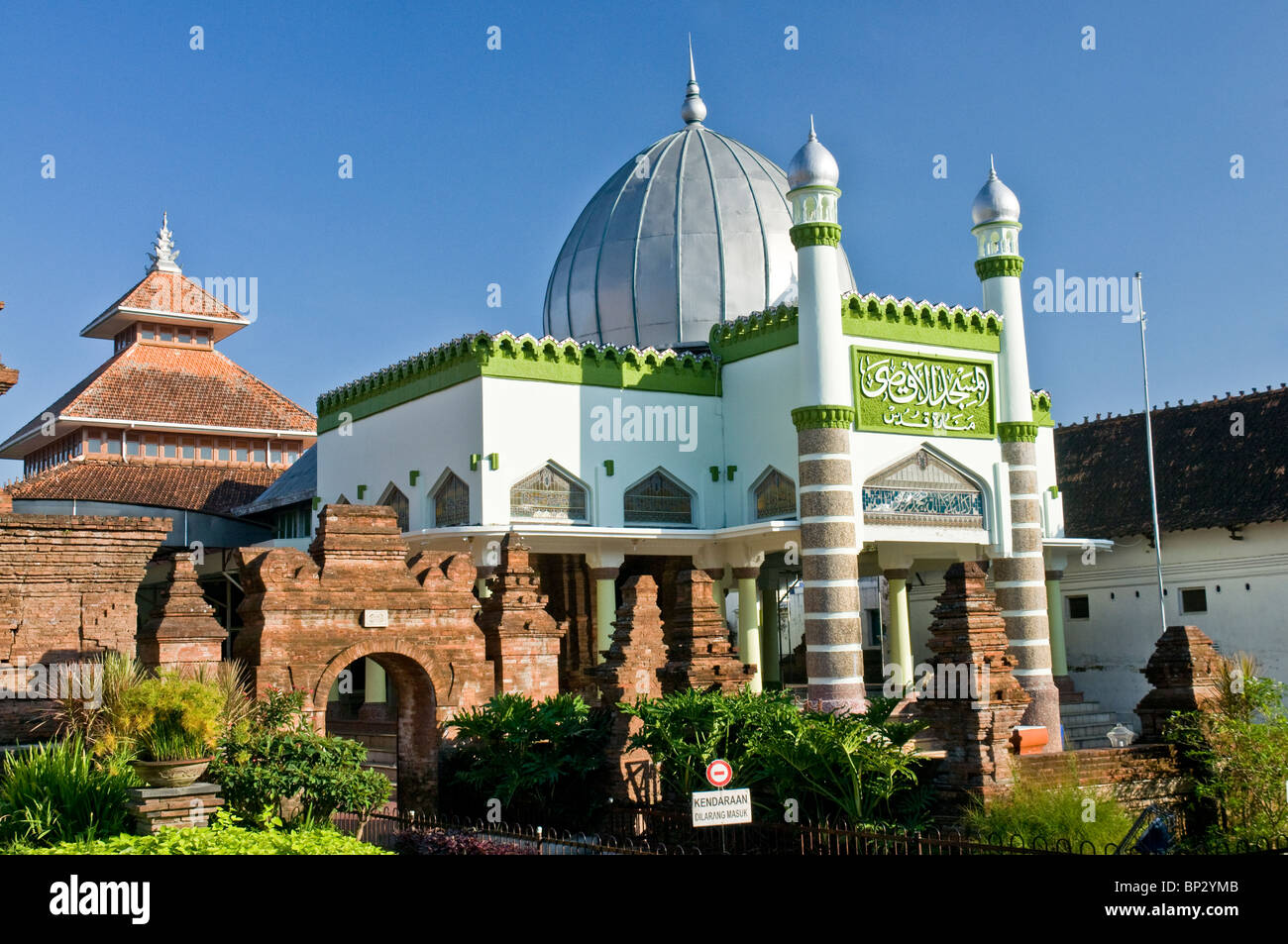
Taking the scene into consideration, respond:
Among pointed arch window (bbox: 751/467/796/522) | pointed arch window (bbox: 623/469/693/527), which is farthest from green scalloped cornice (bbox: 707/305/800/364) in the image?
pointed arch window (bbox: 623/469/693/527)

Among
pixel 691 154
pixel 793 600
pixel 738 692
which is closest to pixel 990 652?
pixel 738 692

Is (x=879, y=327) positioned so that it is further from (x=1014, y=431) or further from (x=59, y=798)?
(x=59, y=798)

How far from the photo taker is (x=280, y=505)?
32906 millimetres

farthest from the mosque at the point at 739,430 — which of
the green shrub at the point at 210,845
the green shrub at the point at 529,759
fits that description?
the green shrub at the point at 210,845

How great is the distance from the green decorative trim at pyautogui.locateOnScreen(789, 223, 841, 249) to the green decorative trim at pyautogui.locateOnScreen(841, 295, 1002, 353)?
4.21ft

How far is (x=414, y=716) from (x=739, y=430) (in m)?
12.7

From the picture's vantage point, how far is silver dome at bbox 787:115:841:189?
85.3 ft

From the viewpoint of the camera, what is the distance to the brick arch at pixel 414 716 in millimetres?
16062

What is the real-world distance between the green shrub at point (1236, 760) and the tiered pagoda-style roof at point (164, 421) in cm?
2567

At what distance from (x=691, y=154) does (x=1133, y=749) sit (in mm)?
20126

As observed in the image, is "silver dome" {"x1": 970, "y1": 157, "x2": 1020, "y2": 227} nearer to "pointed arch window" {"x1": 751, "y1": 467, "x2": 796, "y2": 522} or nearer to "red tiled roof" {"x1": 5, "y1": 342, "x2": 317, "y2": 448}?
"pointed arch window" {"x1": 751, "y1": 467, "x2": 796, "y2": 522}
